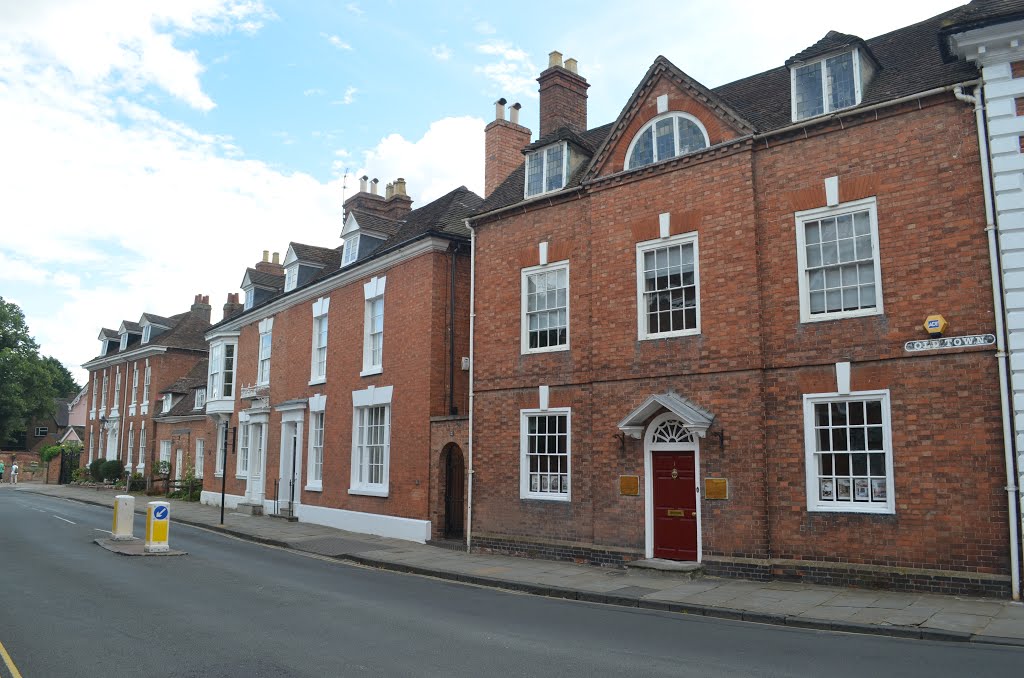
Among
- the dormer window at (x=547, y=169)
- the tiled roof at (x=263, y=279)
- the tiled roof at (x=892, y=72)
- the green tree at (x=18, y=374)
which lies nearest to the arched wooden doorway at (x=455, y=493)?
the dormer window at (x=547, y=169)

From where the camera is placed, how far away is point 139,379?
47.6 metres

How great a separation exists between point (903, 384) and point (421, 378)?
39.9ft

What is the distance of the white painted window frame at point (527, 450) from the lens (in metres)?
16.2

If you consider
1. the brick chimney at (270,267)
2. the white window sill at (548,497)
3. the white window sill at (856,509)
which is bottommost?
the white window sill at (548,497)

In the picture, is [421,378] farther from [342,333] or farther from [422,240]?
[342,333]

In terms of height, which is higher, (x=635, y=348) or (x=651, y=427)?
(x=635, y=348)

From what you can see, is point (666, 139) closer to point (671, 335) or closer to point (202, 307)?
point (671, 335)

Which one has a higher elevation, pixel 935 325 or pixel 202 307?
pixel 202 307

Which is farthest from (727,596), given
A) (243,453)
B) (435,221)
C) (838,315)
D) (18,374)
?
(18,374)

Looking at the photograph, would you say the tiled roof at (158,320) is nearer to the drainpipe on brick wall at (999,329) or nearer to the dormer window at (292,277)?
the dormer window at (292,277)

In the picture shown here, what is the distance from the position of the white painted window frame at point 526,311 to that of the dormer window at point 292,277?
13.7 m

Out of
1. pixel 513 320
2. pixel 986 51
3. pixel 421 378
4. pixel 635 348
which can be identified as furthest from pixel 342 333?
pixel 986 51

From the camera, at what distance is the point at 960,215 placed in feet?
38.0

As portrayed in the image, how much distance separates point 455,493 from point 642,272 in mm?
8324
